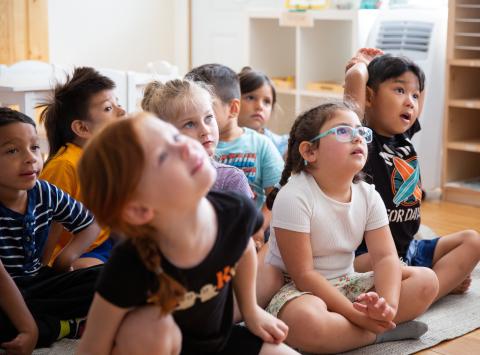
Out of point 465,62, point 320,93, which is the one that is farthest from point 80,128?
point 320,93

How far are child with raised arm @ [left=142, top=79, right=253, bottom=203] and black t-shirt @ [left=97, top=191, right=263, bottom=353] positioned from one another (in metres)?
0.45

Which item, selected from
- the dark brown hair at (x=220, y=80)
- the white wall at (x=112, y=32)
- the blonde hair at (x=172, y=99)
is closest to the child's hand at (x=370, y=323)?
the blonde hair at (x=172, y=99)

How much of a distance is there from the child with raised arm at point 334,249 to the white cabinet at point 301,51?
1.73 m

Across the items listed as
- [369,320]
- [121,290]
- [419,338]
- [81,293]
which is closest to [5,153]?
[81,293]

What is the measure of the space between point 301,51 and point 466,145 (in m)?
0.95

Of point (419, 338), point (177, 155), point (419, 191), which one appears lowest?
point (419, 338)

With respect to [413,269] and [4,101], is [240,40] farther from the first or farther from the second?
[413,269]

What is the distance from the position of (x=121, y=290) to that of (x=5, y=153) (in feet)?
2.18

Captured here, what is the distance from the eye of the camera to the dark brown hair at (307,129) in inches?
64.3

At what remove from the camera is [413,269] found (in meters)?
1.67

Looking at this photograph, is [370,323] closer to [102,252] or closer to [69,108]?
[102,252]

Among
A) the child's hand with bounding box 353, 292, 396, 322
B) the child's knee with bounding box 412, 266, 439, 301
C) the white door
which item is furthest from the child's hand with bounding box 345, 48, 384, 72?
the white door

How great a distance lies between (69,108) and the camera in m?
1.95

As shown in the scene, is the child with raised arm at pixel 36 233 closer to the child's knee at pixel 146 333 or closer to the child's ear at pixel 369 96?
the child's knee at pixel 146 333
